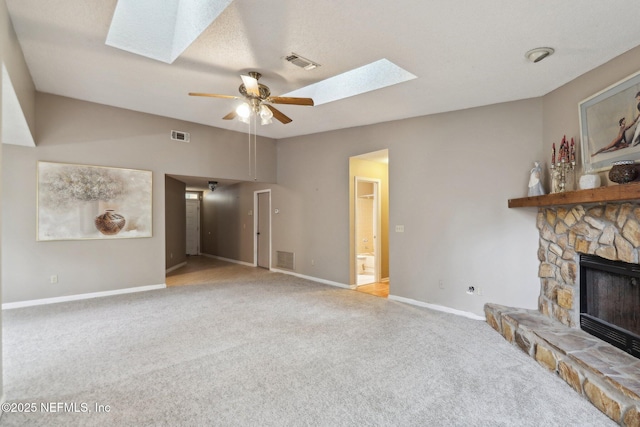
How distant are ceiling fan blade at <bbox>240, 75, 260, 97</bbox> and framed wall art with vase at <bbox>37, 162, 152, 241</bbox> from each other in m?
3.14

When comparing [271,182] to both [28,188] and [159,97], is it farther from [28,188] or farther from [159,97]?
[28,188]

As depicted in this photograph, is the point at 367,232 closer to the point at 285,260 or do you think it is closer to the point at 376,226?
the point at 376,226

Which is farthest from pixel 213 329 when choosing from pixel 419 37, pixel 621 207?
pixel 621 207

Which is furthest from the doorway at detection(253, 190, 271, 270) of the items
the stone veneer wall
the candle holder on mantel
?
the candle holder on mantel

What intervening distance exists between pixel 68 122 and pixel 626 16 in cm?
644

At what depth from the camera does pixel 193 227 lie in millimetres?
10531

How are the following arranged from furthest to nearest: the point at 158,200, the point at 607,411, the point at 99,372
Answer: the point at 158,200
the point at 99,372
the point at 607,411

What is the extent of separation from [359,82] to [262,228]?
4.65 meters

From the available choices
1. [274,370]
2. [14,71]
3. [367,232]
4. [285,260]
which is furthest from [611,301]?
[14,71]

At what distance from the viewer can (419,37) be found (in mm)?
2674

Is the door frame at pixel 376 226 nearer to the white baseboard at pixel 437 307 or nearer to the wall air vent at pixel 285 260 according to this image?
the white baseboard at pixel 437 307

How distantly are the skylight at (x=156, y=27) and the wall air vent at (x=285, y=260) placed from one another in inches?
176

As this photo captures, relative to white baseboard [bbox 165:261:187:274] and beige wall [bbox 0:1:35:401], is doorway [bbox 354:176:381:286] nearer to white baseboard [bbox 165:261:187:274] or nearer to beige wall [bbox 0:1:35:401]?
white baseboard [bbox 165:261:187:274]

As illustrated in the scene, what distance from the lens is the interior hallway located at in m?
5.69
